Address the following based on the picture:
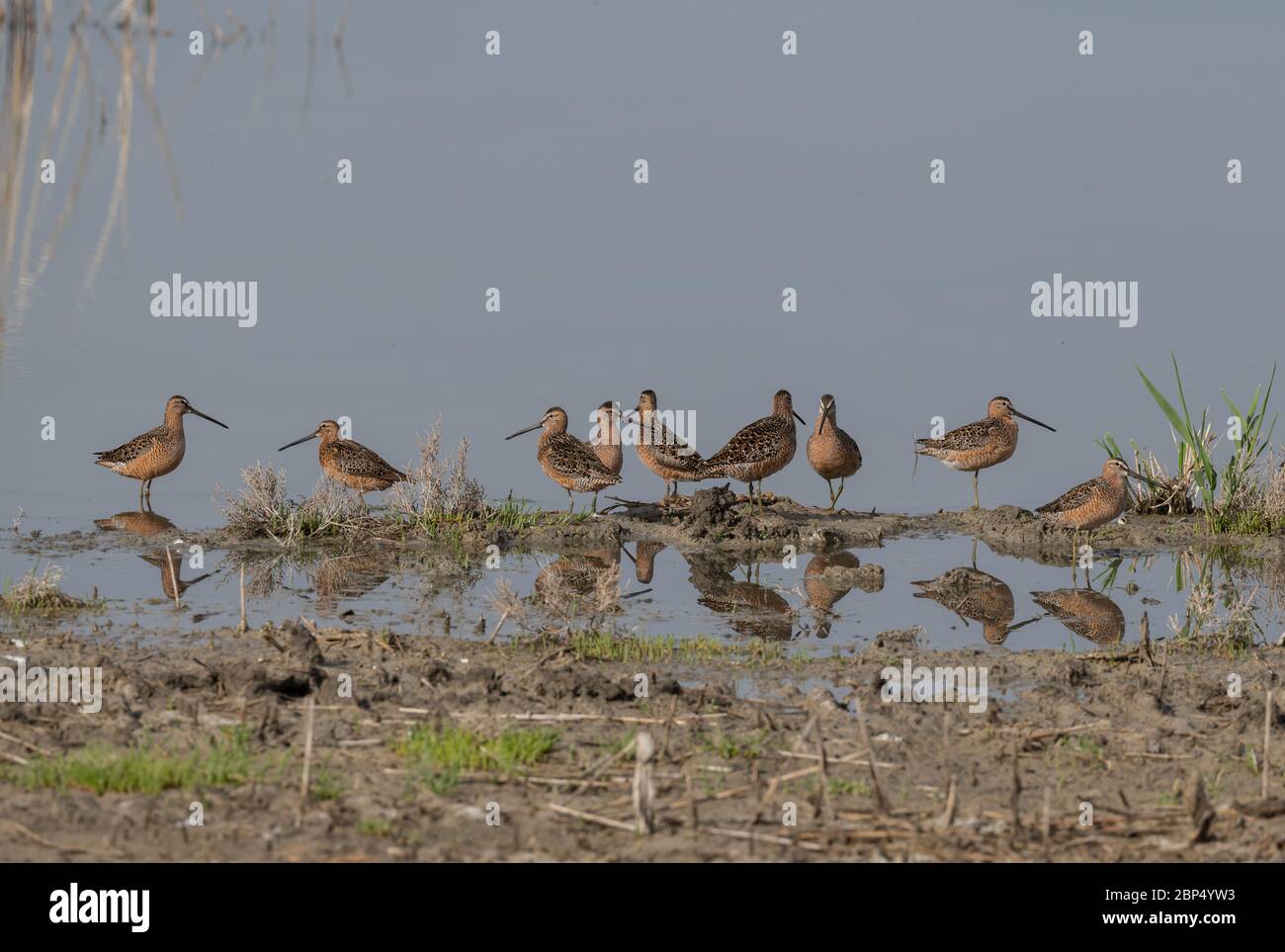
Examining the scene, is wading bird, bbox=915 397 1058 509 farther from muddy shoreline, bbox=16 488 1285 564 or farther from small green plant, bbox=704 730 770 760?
small green plant, bbox=704 730 770 760

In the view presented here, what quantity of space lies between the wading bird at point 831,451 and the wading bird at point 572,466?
198 cm

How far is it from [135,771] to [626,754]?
2.15 m

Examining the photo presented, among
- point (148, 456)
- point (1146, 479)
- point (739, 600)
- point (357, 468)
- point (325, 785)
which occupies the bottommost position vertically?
point (325, 785)

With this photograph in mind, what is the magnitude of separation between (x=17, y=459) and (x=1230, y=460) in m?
11.0

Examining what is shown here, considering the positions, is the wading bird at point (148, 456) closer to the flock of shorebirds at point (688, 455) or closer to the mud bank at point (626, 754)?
the flock of shorebirds at point (688, 455)

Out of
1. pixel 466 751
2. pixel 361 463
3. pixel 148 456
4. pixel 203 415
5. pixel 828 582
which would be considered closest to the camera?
pixel 466 751

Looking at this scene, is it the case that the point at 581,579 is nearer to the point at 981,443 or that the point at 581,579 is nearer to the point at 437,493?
the point at 437,493

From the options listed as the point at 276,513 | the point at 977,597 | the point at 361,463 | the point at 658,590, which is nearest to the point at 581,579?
the point at 658,590

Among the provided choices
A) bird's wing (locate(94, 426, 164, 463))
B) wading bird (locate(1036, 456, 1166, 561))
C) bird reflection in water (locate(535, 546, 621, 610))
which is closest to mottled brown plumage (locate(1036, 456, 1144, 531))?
wading bird (locate(1036, 456, 1166, 561))

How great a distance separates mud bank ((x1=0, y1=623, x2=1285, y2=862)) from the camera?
7188mm

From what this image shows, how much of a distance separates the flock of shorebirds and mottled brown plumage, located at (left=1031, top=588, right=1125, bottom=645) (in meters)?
1.80

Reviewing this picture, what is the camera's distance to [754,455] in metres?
16.9

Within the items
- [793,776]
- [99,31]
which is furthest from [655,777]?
[99,31]

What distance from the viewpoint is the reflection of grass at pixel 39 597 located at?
11492 mm
